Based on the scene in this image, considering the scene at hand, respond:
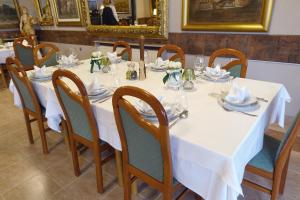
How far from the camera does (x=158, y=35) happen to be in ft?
10.5

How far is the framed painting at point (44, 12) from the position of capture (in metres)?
5.04

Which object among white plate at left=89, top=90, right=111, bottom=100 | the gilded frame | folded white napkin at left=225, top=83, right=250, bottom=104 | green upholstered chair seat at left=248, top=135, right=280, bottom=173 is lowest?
green upholstered chair seat at left=248, top=135, right=280, bottom=173

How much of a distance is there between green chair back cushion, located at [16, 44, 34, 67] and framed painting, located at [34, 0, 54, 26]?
157 centimetres

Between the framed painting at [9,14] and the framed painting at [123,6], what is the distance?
3.20 metres

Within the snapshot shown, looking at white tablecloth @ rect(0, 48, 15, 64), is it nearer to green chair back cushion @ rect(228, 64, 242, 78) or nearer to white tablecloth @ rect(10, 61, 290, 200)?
white tablecloth @ rect(10, 61, 290, 200)

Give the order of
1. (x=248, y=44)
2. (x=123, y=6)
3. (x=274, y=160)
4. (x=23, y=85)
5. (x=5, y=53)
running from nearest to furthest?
(x=274, y=160) → (x=23, y=85) → (x=248, y=44) → (x=123, y=6) → (x=5, y=53)

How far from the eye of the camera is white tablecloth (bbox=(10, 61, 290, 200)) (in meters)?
0.92

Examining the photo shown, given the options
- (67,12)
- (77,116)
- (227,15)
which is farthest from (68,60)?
(67,12)

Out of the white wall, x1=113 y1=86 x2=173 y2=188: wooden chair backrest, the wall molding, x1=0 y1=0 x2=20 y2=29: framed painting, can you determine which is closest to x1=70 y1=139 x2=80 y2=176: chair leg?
x1=113 y1=86 x2=173 y2=188: wooden chair backrest

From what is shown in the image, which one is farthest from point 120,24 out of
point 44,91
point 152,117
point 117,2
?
point 152,117

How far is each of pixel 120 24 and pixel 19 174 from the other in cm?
272

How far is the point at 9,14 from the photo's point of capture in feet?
17.6

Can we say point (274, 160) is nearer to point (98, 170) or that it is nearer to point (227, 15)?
point (98, 170)

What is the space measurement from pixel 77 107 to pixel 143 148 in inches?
22.6
